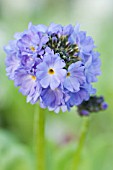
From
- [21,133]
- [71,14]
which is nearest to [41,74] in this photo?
[21,133]

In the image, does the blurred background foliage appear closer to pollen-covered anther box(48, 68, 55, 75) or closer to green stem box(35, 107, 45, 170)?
green stem box(35, 107, 45, 170)

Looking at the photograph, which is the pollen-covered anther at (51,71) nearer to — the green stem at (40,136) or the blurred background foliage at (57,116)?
the green stem at (40,136)

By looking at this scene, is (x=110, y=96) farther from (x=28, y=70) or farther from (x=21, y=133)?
(x=28, y=70)

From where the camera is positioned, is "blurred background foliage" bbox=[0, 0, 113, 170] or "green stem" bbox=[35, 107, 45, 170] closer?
"green stem" bbox=[35, 107, 45, 170]

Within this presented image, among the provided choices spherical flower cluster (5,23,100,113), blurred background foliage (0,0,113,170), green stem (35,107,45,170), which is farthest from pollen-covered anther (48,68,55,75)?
blurred background foliage (0,0,113,170)

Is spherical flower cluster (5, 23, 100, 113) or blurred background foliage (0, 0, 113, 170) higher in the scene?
blurred background foliage (0, 0, 113, 170)

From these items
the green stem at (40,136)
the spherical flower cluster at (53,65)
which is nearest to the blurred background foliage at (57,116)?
the green stem at (40,136)

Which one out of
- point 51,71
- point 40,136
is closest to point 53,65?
point 51,71
